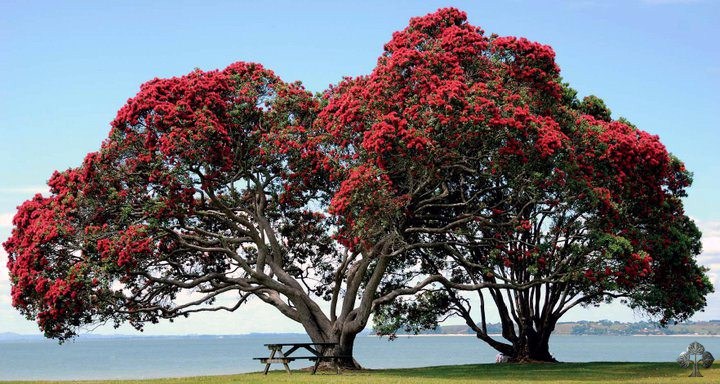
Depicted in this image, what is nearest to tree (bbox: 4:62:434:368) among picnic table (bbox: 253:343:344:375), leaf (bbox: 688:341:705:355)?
picnic table (bbox: 253:343:344:375)

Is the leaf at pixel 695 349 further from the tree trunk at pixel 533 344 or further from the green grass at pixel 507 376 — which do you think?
the tree trunk at pixel 533 344

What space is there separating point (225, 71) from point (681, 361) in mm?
19982

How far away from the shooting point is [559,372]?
30.8 m

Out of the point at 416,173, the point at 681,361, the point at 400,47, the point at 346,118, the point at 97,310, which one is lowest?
the point at 681,361

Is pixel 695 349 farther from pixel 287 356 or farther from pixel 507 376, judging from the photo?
pixel 287 356

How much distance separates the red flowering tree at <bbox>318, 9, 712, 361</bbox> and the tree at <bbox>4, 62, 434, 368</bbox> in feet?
8.63

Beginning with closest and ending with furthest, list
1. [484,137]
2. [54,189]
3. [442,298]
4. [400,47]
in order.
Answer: [484,137] < [400,47] < [54,189] < [442,298]

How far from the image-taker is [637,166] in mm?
30219

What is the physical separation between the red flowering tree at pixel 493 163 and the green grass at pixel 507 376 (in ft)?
10.7

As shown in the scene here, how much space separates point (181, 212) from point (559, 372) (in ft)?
48.4

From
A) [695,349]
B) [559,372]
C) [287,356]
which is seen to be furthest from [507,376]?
[287,356]

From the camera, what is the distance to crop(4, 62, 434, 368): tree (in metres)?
29.8

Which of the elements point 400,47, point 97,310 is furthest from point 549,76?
point 97,310

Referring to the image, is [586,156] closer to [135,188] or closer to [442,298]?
[442,298]
